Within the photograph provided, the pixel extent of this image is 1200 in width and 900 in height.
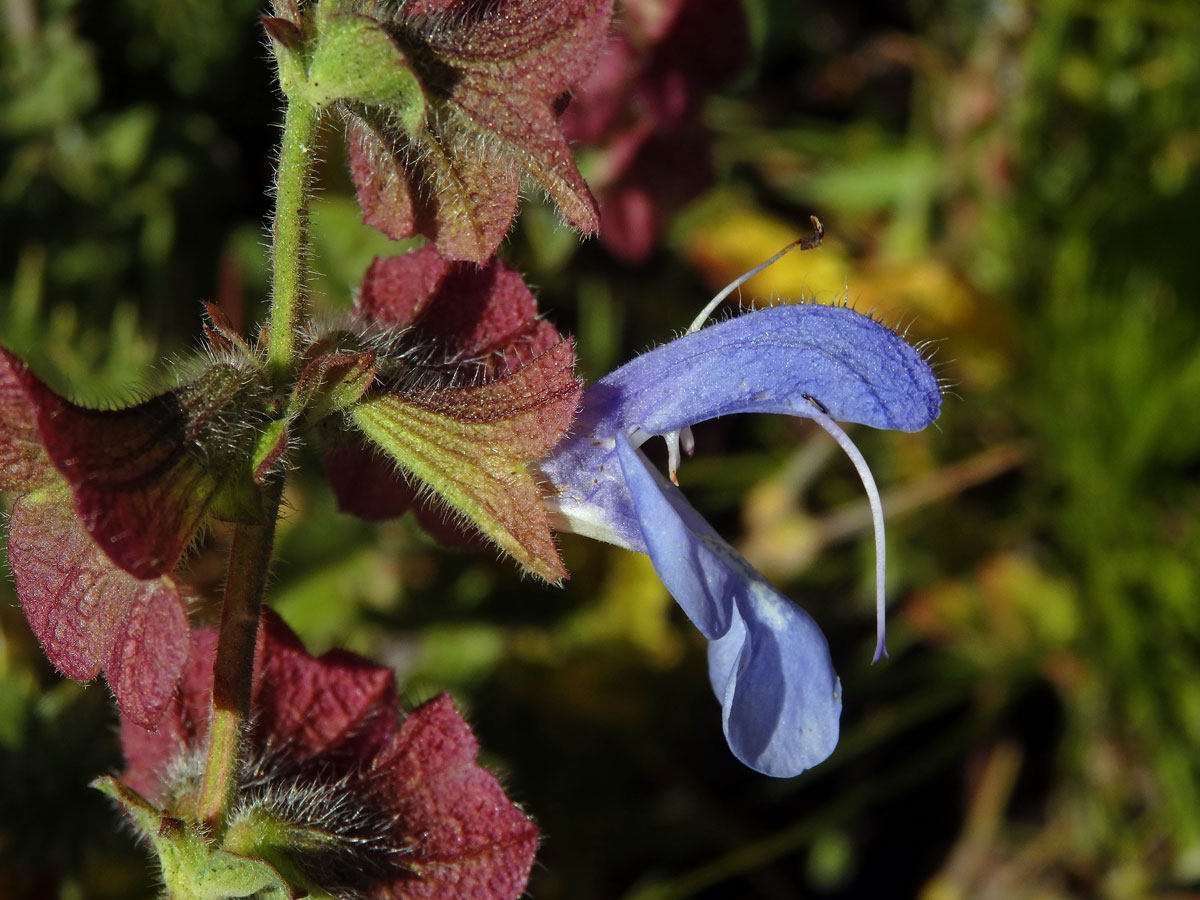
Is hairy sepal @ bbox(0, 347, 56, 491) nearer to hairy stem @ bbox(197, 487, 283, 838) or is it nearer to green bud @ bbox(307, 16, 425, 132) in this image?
hairy stem @ bbox(197, 487, 283, 838)

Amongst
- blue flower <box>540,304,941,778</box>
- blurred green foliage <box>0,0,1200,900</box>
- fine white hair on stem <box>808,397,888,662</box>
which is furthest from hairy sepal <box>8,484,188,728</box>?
blurred green foliage <box>0,0,1200,900</box>

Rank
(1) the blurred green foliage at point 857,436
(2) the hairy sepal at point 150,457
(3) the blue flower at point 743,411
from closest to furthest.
Result: (2) the hairy sepal at point 150,457, (3) the blue flower at point 743,411, (1) the blurred green foliage at point 857,436

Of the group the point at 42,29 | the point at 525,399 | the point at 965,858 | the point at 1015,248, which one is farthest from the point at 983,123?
the point at 525,399

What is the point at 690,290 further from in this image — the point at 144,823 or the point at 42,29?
the point at 144,823

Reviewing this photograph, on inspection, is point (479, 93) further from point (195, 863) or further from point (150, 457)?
point (195, 863)

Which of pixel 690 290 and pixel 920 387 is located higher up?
pixel 920 387

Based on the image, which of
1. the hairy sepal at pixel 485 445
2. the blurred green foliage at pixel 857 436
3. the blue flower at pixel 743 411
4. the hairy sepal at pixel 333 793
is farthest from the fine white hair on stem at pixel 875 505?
the blurred green foliage at pixel 857 436

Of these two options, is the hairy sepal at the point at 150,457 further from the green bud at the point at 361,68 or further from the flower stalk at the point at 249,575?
the green bud at the point at 361,68
